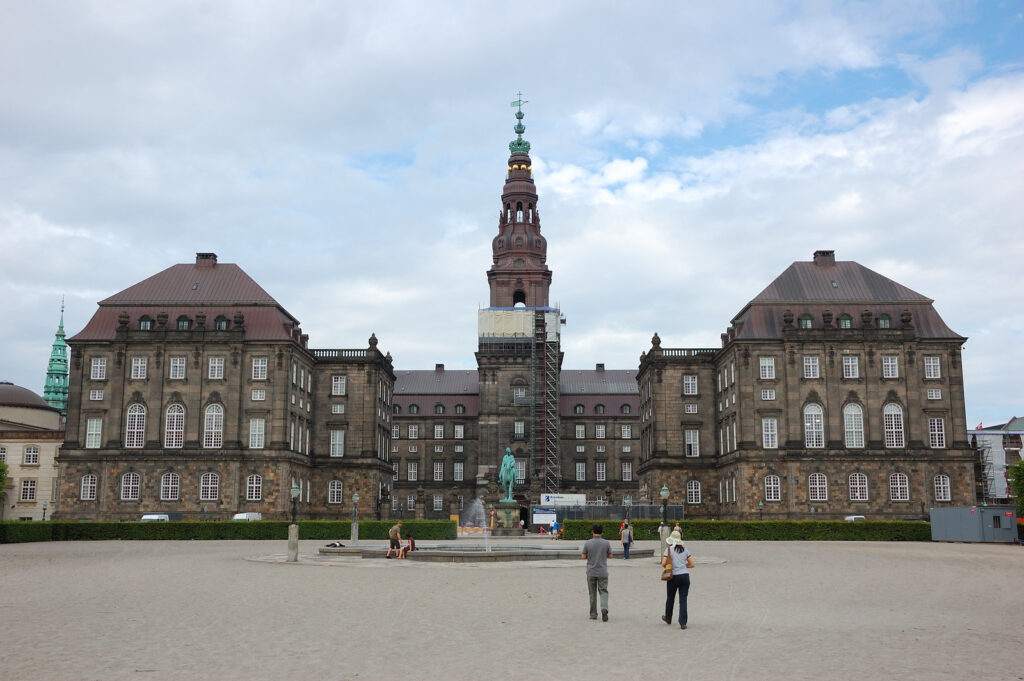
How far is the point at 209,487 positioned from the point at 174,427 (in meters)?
6.08

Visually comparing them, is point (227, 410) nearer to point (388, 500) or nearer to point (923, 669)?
point (388, 500)

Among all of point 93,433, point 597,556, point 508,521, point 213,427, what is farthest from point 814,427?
point 597,556

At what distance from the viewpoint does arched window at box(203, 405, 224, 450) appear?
81562 millimetres

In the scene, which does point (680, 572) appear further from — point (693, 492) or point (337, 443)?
point (337, 443)

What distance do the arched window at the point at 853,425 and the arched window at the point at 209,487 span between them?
5179 cm

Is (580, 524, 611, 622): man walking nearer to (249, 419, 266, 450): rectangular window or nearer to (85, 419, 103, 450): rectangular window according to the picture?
(249, 419, 266, 450): rectangular window

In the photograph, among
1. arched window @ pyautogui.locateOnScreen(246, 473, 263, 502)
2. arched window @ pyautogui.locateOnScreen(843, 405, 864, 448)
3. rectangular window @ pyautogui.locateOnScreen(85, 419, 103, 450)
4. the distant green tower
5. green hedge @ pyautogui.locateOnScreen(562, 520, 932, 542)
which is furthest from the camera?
the distant green tower

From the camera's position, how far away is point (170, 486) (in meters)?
80.6

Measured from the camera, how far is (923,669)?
1499 cm

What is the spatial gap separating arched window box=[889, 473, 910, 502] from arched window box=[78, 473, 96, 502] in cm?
6524

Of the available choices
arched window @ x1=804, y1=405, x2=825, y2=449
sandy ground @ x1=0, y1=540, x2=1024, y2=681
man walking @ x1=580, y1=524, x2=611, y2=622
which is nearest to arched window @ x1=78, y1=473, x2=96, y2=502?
sandy ground @ x1=0, y1=540, x2=1024, y2=681

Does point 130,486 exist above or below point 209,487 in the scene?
above

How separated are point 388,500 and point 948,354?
181 feet

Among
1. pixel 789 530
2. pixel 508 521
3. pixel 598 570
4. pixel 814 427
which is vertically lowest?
pixel 789 530
